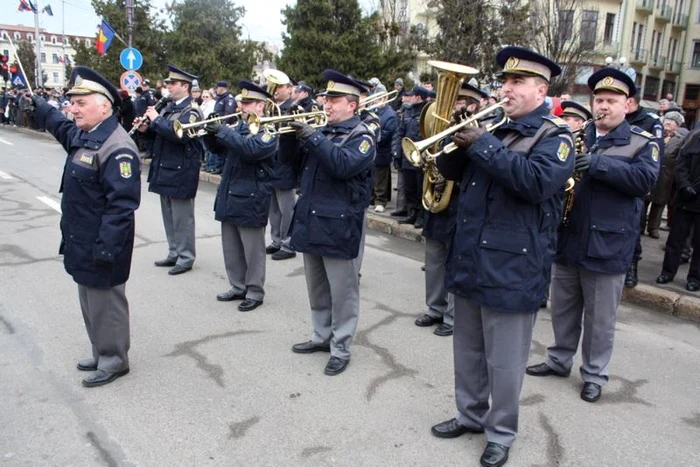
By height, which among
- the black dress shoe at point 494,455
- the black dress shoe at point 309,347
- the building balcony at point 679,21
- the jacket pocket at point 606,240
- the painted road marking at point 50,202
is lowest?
the painted road marking at point 50,202

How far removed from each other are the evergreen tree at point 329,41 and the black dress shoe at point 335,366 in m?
14.1

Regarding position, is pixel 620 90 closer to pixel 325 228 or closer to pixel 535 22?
pixel 325 228

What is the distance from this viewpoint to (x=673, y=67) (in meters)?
41.0

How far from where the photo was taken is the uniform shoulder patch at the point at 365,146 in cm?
401

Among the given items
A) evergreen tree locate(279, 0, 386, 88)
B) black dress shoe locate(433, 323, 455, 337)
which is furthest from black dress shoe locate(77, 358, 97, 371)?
Answer: evergreen tree locate(279, 0, 386, 88)

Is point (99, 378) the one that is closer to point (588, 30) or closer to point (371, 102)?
point (371, 102)

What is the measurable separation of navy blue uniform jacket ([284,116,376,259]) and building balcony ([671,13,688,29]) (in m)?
44.6

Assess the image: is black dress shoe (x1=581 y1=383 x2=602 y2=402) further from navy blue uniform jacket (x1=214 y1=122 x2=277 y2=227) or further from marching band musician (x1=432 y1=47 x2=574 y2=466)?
navy blue uniform jacket (x1=214 y1=122 x2=277 y2=227)

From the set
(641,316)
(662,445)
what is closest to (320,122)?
(662,445)

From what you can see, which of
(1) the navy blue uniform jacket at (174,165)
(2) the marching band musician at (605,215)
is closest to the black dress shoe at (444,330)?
(2) the marching band musician at (605,215)

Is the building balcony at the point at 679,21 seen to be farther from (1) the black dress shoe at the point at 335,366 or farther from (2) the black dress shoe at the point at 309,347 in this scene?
(1) the black dress shoe at the point at 335,366

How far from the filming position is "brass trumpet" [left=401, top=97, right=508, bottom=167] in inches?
114

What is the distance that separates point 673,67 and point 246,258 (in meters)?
44.2

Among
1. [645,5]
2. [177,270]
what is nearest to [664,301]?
[177,270]
